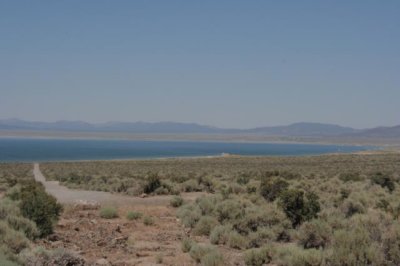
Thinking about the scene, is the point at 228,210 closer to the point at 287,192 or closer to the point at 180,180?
the point at 287,192

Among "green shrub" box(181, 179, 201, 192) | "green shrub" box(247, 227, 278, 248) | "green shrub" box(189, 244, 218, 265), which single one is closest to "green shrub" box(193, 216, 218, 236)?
"green shrub" box(247, 227, 278, 248)

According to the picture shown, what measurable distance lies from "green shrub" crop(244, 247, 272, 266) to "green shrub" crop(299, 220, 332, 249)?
157 cm

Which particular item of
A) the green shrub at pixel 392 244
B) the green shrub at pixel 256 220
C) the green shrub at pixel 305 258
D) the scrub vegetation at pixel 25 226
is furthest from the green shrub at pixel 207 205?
the green shrub at pixel 392 244

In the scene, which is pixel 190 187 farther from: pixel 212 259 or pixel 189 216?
pixel 212 259

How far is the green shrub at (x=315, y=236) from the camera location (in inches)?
488

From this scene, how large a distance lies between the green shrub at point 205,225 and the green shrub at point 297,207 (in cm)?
229

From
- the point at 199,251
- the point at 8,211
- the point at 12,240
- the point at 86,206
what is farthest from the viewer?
the point at 86,206

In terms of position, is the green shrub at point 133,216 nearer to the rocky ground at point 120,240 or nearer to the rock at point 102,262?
the rocky ground at point 120,240

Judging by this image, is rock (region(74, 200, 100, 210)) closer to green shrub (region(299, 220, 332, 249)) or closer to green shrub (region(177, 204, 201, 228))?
green shrub (region(177, 204, 201, 228))

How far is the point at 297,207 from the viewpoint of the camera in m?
15.8

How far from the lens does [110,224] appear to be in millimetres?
17234

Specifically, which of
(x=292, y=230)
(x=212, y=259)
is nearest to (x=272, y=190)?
(x=292, y=230)

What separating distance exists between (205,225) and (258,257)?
14.5ft

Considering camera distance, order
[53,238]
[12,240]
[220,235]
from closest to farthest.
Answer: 1. [12,240]
2. [220,235]
3. [53,238]
